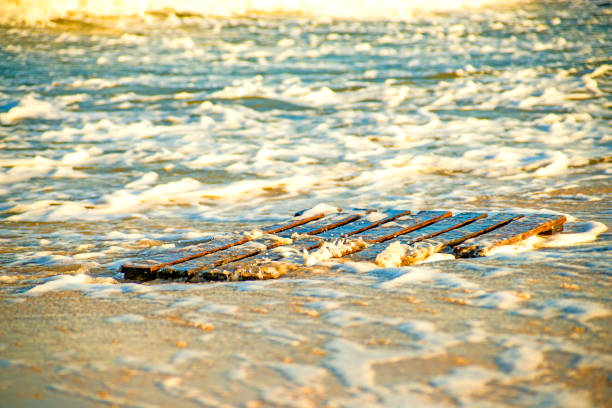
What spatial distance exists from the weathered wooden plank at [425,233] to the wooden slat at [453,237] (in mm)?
35

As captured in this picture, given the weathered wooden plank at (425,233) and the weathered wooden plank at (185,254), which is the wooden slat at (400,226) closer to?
the weathered wooden plank at (425,233)

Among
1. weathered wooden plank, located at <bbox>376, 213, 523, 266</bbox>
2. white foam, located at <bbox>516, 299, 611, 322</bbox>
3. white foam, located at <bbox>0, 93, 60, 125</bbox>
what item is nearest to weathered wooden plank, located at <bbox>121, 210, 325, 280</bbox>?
weathered wooden plank, located at <bbox>376, 213, 523, 266</bbox>

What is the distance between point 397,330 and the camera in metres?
2.52

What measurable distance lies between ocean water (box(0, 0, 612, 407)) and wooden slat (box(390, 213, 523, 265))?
0.37 feet

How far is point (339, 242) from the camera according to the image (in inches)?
142

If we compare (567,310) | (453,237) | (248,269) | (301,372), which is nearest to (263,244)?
(248,269)

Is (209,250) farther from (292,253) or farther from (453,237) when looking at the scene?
(453,237)

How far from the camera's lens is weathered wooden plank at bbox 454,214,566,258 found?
3.48 m

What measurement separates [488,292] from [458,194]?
2.55 m

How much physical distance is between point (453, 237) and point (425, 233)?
0.16 metres

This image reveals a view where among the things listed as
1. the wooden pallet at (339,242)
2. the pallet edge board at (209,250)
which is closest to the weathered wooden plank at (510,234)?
the wooden pallet at (339,242)

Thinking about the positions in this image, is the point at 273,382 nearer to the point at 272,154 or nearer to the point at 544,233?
the point at 544,233

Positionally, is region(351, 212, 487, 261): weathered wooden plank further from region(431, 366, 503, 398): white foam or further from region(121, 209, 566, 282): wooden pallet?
region(431, 366, 503, 398): white foam

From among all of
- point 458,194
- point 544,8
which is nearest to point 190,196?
point 458,194
